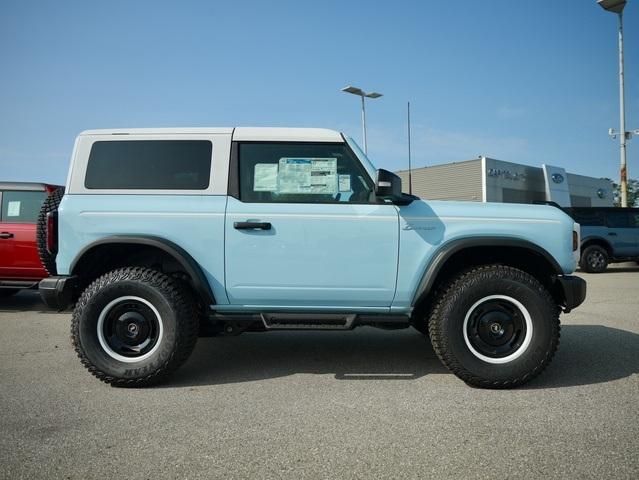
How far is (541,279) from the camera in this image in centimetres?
378

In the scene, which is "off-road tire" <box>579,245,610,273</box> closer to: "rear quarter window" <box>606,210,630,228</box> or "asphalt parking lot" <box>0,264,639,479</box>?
"rear quarter window" <box>606,210,630,228</box>

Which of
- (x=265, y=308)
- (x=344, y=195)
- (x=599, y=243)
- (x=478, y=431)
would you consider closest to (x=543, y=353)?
(x=478, y=431)

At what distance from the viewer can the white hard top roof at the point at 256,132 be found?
3.66 meters

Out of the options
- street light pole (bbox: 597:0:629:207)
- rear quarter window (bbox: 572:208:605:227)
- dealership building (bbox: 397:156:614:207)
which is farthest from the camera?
dealership building (bbox: 397:156:614:207)

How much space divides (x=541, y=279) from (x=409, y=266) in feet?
4.05

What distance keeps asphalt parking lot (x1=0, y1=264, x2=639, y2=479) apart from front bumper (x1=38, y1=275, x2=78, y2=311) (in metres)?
0.64

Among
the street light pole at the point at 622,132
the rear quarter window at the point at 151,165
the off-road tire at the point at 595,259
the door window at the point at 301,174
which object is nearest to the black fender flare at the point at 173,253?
the rear quarter window at the point at 151,165

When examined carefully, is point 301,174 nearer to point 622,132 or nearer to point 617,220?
point 617,220

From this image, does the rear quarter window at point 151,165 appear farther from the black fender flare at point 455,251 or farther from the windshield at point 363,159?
the black fender flare at point 455,251

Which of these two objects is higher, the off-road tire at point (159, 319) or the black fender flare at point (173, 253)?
the black fender flare at point (173, 253)

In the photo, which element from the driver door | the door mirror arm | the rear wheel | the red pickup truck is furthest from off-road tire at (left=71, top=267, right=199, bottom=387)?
the rear wheel

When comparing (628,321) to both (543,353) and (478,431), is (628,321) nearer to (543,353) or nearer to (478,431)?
(543,353)

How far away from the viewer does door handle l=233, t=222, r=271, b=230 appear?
11.4 ft

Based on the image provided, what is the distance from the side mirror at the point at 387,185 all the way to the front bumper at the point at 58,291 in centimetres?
256
